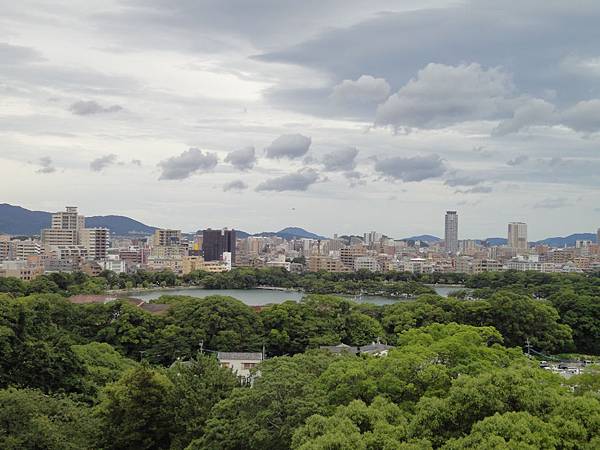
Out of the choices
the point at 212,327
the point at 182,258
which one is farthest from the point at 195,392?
the point at 182,258

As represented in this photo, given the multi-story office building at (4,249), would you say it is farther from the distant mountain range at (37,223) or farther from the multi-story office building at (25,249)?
the distant mountain range at (37,223)

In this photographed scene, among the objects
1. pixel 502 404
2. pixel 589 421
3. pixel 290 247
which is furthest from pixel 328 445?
pixel 290 247

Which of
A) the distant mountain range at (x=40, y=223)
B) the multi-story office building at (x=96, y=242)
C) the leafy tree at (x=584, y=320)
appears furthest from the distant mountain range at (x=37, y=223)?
the leafy tree at (x=584, y=320)

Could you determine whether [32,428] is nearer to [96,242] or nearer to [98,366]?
[98,366]

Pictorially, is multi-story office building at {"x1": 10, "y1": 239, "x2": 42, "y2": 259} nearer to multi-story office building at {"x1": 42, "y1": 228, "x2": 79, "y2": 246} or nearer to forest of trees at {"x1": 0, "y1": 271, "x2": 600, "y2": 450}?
multi-story office building at {"x1": 42, "y1": 228, "x2": 79, "y2": 246}

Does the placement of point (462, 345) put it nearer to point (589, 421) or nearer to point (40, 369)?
point (589, 421)

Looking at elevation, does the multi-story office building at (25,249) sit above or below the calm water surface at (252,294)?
above
